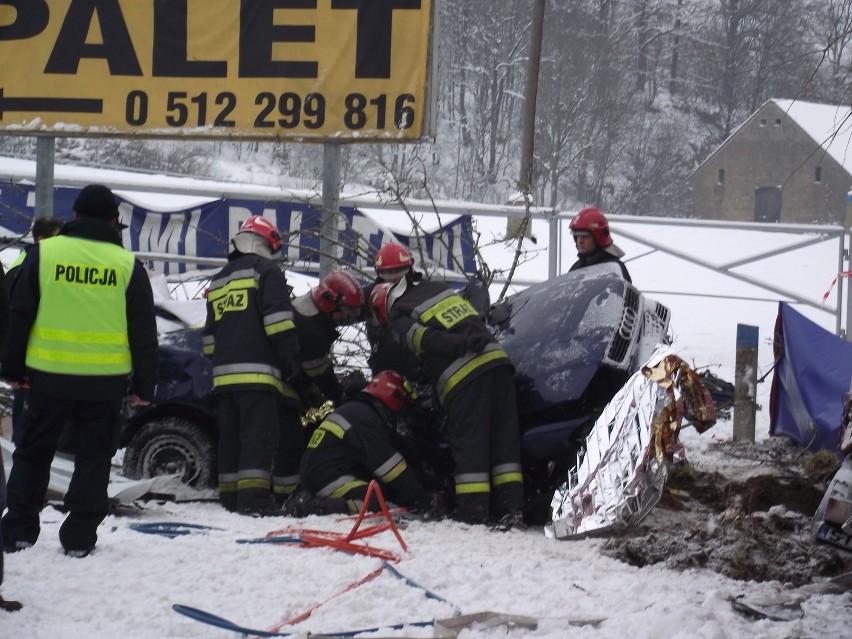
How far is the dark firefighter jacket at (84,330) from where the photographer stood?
16.4 feet

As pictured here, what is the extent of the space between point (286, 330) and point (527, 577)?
7.52 ft

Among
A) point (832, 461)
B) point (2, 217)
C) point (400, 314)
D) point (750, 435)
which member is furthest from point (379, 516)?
point (2, 217)

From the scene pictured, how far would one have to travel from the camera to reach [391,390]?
6262mm

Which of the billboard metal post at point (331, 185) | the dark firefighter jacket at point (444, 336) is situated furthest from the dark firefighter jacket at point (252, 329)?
the billboard metal post at point (331, 185)

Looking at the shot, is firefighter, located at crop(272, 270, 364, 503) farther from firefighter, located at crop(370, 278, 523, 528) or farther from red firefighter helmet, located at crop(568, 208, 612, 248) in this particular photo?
red firefighter helmet, located at crop(568, 208, 612, 248)

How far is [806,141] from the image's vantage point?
149ft

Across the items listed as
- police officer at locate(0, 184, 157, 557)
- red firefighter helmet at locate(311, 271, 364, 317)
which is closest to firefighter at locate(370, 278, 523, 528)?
red firefighter helmet at locate(311, 271, 364, 317)

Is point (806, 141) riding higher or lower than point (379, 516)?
higher

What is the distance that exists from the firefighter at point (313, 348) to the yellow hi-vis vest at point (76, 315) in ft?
6.11

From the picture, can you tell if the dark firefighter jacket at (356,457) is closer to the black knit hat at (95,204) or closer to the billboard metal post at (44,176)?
the black knit hat at (95,204)

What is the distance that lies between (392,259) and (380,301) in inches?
10.1

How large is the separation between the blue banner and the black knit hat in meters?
4.83

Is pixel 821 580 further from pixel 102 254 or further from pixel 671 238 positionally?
pixel 671 238

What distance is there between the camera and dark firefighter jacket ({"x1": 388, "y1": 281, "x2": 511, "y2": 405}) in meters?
6.03
